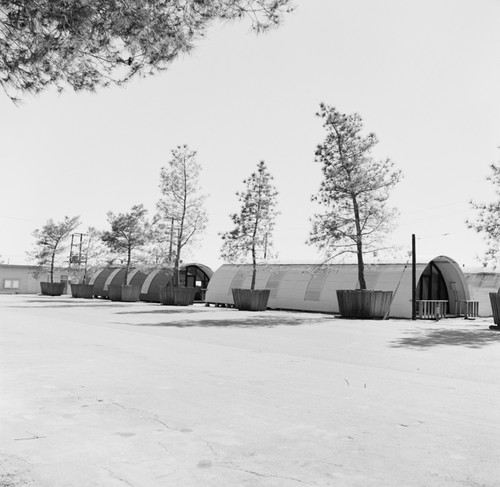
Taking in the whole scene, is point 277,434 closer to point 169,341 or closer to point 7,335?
point 169,341

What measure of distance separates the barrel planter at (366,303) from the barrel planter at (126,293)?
74.4 feet

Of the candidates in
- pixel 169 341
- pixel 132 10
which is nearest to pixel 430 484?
pixel 132 10

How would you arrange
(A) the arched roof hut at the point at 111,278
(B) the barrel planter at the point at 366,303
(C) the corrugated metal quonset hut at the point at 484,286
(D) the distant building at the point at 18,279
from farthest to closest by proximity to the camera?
(D) the distant building at the point at 18,279 < (A) the arched roof hut at the point at 111,278 < (C) the corrugated metal quonset hut at the point at 484,286 < (B) the barrel planter at the point at 366,303

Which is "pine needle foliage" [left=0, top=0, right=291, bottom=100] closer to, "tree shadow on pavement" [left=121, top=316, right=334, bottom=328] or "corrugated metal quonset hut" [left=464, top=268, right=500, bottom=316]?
"tree shadow on pavement" [left=121, top=316, right=334, bottom=328]

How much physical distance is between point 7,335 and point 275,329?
8139mm

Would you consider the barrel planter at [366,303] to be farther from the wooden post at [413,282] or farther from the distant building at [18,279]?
the distant building at [18,279]

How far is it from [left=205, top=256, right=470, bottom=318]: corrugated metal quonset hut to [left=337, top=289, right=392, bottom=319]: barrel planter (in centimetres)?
306

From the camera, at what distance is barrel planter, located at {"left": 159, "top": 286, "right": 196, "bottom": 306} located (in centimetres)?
3334

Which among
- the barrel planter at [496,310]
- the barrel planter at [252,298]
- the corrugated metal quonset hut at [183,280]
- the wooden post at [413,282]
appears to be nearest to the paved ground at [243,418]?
the barrel planter at [496,310]

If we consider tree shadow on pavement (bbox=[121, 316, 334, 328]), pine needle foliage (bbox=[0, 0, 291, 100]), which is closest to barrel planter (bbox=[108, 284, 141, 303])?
tree shadow on pavement (bbox=[121, 316, 334, 328])

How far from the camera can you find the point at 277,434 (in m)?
4.71

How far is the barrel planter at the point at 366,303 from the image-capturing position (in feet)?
76.7

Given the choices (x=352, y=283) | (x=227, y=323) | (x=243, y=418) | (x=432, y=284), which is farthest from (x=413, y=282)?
(x=243, y=418)

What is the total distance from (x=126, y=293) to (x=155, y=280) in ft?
9.56
